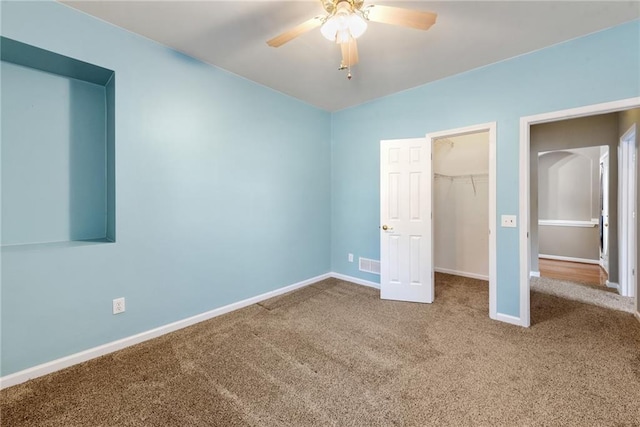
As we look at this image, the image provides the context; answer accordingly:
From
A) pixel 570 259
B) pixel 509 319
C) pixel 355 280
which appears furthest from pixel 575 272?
pixel 355 280

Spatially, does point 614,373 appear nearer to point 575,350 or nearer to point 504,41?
point 575,350

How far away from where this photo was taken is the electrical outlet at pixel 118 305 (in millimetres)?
2240

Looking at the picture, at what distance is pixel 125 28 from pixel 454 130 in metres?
3.41

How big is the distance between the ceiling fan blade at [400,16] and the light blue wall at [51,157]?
101 inches

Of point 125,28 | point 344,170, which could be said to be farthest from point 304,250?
point 125,28

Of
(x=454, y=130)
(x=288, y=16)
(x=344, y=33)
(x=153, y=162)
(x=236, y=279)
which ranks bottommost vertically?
(x=236, y=279)

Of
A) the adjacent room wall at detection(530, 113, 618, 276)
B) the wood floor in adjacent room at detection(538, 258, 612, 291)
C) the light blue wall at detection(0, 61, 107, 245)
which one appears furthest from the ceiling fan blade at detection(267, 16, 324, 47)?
the wood floor in adjacent room at detection(538, 258, 612, 291)

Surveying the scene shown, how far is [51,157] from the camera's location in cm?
222

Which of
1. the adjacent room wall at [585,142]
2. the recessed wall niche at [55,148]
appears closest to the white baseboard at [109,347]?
the recessed wall niche at [55,148]

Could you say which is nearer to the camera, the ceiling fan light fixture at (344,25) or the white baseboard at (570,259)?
the ceiling fan light fixture at (344,25)

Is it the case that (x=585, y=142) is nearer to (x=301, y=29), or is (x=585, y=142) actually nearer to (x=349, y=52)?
(x=349, y=52)

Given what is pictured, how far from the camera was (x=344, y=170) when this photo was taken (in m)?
4.20

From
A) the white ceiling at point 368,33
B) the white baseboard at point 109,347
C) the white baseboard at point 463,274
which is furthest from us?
the white baseboard at point 463,274

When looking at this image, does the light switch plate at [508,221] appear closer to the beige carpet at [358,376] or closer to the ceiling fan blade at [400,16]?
the beige carpet at [358,376]
